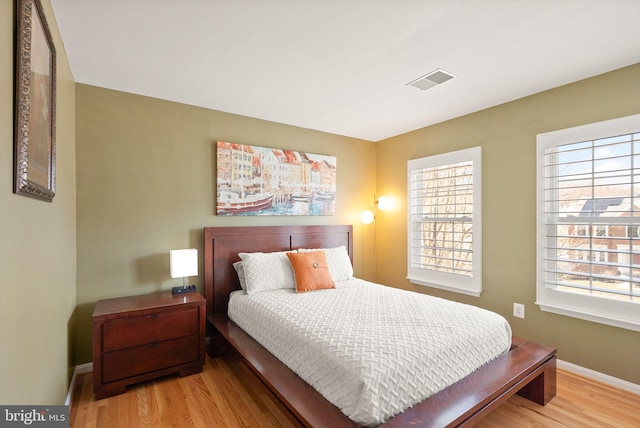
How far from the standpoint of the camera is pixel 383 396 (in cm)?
152

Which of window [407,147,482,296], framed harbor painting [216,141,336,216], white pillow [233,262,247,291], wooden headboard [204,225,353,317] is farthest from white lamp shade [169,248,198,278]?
window [407,147,482,296]

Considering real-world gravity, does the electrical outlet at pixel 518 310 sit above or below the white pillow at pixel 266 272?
below

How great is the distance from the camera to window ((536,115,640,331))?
236 centimetres

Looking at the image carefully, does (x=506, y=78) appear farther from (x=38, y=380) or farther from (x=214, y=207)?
(x=38, y=380)

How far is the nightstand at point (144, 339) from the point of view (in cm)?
229

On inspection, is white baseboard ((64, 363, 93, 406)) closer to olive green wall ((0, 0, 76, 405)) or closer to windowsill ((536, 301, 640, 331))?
olive green wall ((0, 0, 76, 405))

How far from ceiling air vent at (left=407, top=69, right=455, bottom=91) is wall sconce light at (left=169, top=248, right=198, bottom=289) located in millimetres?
2386

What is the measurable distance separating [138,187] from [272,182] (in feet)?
4.32

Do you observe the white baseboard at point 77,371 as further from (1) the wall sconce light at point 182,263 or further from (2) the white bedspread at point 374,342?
(2) the white bedspread at point 374,342

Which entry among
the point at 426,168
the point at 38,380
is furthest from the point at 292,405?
the point at 426,168

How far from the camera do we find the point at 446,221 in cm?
365

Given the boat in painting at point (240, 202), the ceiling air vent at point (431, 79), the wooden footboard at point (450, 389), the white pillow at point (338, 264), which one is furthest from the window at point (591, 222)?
the boat in painting at point (240, 202)

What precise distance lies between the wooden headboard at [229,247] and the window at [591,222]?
2400mm

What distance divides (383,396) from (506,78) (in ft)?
8.24
